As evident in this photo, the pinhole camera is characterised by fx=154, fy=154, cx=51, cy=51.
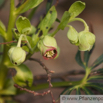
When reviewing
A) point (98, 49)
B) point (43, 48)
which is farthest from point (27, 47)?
point (98, 49)

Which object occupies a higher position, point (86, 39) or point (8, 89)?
point (86, 39)

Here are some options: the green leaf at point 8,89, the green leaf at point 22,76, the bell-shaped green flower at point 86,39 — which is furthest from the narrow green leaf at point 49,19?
the green leaf at point 8,89

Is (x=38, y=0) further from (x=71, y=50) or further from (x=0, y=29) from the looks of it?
(x=71, y=50)

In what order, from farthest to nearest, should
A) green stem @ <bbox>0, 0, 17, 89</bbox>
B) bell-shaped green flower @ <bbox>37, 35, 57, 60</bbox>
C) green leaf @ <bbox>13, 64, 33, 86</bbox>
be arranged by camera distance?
green leaf @ <bbox>13, 64, 33, 86</bbox> → green stem @ <bbox>0, 0, 17, 89</bbox> → bell-shaped green flower @ <bbox>37, 35, 57, 60</bbox>

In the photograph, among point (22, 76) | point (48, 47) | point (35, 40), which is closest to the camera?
point (48, 47)

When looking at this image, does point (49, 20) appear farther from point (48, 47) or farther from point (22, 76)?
point (22, 76)

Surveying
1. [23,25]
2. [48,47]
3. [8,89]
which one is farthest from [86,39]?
[8,89]

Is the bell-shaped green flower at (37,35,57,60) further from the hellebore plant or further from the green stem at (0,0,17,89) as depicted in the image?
the green stem at (0,0,17,89)

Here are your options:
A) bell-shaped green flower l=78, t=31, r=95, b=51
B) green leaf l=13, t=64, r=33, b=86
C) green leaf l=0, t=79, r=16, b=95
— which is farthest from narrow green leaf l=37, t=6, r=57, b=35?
green leaf l=0, t=79, r=16, b=95

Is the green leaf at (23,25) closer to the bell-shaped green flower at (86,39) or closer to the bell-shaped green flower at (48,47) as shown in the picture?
the bell-shaped green flower at (48,47)

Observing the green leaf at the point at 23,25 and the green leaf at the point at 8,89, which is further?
the green leaf at the point at 8,89

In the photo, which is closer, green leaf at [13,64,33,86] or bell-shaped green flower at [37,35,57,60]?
bell-shaped green flower at [37,35,57,60]
